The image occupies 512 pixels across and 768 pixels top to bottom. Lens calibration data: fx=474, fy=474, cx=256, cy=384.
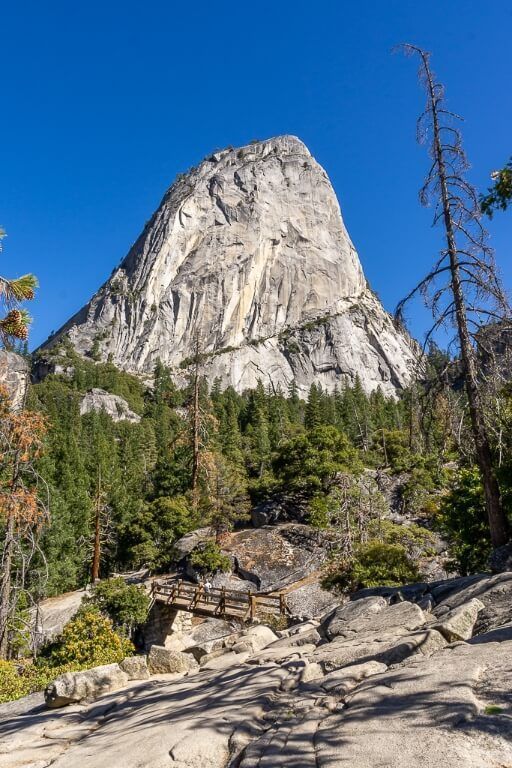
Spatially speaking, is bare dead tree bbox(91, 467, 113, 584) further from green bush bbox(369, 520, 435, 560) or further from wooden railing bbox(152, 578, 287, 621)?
green bush bbox(369, 520, 435, 560)

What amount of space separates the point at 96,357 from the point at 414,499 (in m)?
98.2

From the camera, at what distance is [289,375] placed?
11694 centimetres

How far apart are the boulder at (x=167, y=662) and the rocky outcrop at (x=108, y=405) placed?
75.2 meters

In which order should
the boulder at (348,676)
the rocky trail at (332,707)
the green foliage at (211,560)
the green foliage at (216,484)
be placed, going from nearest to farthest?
the rocky trail at (332,707) → the boulder at (348,676) → the green foliage at (211,560) → the green foliage at (216,484)

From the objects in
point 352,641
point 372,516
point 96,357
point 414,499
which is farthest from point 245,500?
point 96,357

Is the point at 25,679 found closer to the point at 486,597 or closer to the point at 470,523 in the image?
the point at 486,597

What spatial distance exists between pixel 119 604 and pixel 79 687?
33.4 feet

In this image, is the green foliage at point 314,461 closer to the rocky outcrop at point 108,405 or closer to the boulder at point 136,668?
the boulder at point 136,668

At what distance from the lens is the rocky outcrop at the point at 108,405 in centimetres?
8316

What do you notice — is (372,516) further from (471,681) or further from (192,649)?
(471,681)

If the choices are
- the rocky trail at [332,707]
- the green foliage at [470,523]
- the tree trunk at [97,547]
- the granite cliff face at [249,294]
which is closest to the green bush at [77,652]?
the rocky trail at [332,707]

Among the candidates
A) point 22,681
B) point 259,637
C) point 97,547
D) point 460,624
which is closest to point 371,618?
point 460,624

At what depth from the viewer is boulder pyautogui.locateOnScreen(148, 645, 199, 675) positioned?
9875 millimetres

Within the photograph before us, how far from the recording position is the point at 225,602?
17562mm
